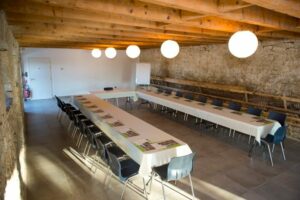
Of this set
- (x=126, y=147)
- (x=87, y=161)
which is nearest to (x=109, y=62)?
(x=87, y=161)

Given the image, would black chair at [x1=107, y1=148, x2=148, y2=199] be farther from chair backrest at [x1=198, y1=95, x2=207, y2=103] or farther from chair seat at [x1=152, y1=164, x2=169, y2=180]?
chair backrest at [x1=198, y1=95, x2=207, y2=103]

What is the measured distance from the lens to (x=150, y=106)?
8.44m

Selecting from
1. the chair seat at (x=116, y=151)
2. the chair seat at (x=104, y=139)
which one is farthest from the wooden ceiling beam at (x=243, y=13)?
the chair seat at (x=104, y=139)

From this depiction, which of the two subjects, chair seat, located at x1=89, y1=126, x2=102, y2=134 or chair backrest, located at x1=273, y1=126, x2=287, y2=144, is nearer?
chair backrest, located at x1=273, y1=126, x2=287, y2=144

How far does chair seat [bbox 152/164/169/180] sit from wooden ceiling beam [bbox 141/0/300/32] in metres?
2.03

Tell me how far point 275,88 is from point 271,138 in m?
1.97

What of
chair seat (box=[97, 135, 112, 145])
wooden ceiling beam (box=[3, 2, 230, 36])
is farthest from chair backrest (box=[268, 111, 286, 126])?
chair seat (box=[97, 135, 112, 145])

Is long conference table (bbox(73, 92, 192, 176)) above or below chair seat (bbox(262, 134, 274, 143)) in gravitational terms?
above

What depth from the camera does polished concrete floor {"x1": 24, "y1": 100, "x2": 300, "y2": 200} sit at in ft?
10.1

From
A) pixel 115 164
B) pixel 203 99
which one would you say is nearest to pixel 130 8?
pixel 115 164

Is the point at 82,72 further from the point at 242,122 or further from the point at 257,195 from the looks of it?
the point at 257,195

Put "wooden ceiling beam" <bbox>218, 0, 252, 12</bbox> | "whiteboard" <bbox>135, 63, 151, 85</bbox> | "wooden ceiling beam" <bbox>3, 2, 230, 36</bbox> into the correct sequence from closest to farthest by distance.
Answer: "wooden ceiling beam" <bbox>218, 0, 252, 12</bbox> < "wooden ceiling beam" <bbox>3, 2, 230, 36</bbox> < "whiteboard" <bbox>135, 63, 151, 85</bbox>

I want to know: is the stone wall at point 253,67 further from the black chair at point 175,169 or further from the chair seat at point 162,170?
the chair seat at point 162,170

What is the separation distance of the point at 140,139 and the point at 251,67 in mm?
4354
